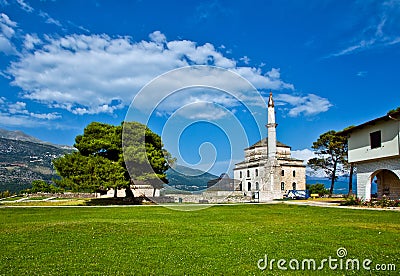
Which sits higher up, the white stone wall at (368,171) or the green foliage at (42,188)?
the white stone wall at (368,171)

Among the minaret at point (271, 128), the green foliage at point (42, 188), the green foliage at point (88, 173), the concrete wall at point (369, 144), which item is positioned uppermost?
the minaret at point (271, 128)

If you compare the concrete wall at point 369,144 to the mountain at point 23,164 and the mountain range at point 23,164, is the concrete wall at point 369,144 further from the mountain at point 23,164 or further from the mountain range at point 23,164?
the mountain at point 23,164

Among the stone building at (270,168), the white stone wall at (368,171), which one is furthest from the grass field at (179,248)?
the stone building at (270,168)

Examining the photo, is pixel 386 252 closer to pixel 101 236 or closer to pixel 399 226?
pixel 399 226

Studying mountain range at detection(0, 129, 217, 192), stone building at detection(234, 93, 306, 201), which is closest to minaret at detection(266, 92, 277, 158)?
stone building at detection(234, 93, 306, 201)

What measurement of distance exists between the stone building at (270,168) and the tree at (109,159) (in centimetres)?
1884

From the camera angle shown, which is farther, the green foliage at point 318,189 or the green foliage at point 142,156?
the green foliage at point 318,189

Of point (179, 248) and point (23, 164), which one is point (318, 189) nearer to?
point (179, 248)

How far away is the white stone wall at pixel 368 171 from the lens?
87.3ft

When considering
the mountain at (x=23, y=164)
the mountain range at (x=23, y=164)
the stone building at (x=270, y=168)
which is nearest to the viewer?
the stone building at (x=270, y=168)

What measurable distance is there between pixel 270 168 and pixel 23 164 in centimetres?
13144

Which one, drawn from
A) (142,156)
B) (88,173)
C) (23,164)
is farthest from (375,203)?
(23,164)

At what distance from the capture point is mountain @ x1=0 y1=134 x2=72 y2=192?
116781 millimetres

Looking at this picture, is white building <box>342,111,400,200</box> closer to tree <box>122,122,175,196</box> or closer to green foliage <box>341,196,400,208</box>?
green foliage <box>341,196,400,208</box>
